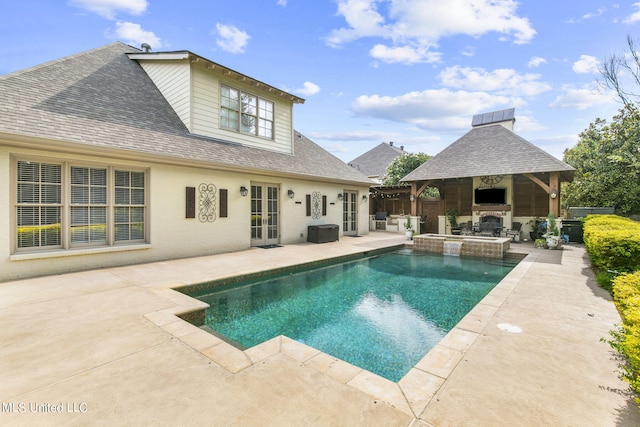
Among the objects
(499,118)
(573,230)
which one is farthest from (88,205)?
(499,118)

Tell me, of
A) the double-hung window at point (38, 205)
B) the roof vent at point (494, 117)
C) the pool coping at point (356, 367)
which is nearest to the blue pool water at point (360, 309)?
the pool coping at point (356, 367)

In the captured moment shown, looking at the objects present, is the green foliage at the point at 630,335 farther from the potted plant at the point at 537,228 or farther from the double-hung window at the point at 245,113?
the double-hung window at the point at 245,113

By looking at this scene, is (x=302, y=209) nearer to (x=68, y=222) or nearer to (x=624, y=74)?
(x=68, y=222)

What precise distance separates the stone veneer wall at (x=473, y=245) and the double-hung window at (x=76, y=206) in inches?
357

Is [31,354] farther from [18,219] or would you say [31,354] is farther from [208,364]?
[18,219]

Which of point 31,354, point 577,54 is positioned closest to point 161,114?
point 31,354

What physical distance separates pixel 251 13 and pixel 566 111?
18411 mm

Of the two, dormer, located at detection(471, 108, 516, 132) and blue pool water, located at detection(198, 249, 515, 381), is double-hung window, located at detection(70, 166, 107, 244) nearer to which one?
blue pool water, located at detection(198, 249, 515, 381)

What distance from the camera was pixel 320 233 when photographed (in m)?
11.0

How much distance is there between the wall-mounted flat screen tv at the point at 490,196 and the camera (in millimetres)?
13805

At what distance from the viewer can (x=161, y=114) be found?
28.1 feet

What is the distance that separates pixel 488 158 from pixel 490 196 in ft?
6.32

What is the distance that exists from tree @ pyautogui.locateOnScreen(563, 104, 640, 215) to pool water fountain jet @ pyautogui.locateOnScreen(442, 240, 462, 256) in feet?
30.9

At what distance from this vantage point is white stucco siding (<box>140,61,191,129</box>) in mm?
8695
